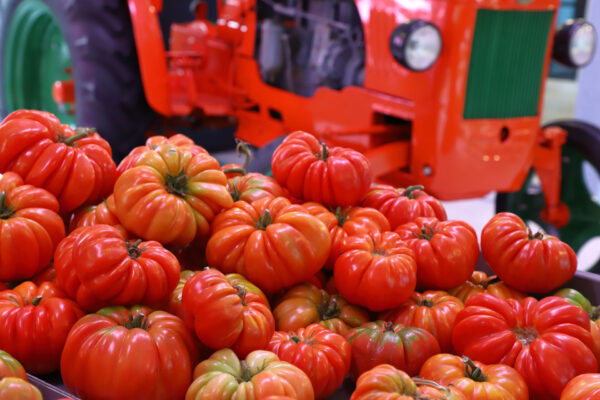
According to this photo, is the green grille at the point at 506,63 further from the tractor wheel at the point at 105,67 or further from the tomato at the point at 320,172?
the tractor wheel at the point at 105,67

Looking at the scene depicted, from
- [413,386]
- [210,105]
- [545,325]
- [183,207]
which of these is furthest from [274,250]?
[210,105]

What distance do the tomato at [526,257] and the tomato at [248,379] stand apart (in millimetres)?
622

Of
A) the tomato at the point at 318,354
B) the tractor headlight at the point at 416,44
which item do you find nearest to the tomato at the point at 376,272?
the tomato at the point at 318,354

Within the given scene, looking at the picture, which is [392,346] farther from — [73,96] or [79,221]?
[73,96]

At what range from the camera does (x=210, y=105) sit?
3801 mm

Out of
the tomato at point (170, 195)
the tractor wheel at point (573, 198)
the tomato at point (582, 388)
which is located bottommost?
the tractor wheel at point (573, 198)

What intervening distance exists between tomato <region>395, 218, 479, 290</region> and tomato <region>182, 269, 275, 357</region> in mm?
436

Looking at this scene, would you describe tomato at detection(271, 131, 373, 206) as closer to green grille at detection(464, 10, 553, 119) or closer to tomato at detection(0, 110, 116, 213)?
tomato at detection(0, 110, 116, 213)

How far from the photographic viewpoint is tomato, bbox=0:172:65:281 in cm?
→ 137

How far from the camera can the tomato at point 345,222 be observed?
1.58 metres

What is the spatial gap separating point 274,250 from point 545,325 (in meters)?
0.56

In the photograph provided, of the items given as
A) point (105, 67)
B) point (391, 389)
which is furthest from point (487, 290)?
point (105, 67)

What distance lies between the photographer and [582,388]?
113 centimetres

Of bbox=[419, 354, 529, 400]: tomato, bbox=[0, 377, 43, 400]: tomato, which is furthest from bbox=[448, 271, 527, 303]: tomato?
bbox=[0, 377, 43, 400]: tomato
